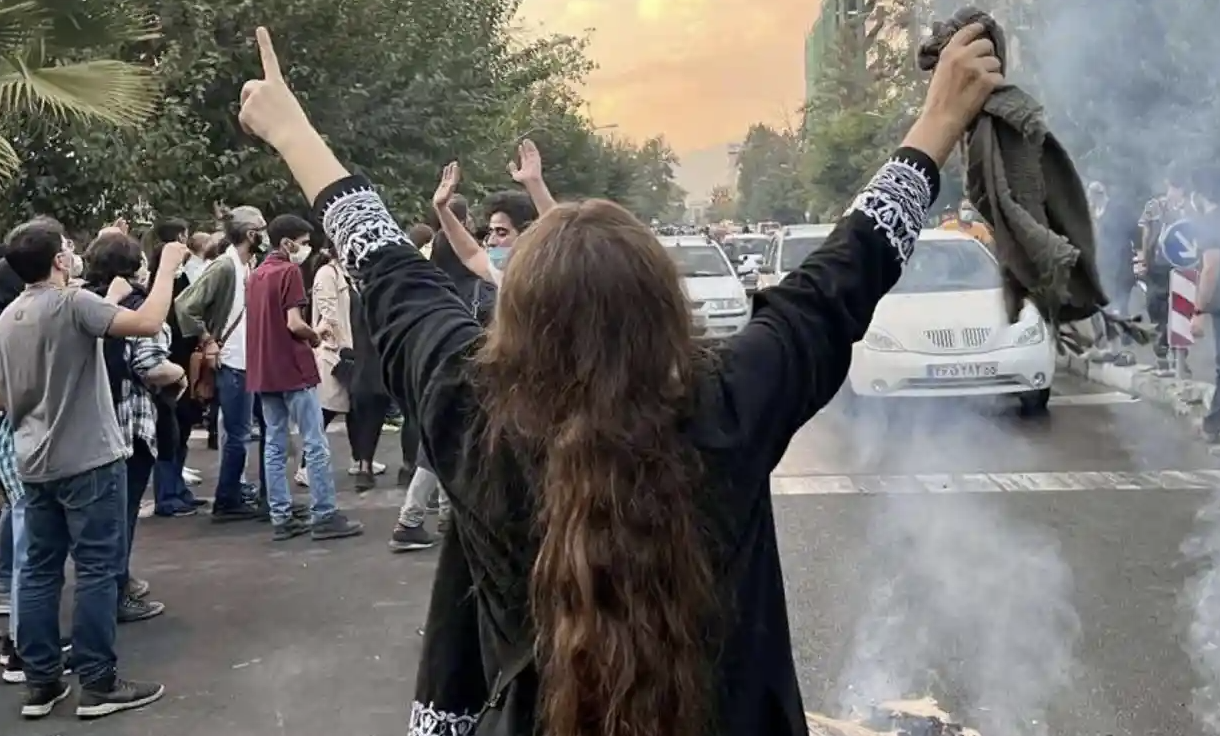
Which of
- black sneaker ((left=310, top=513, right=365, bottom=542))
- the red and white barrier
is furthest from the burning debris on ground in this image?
Result: the red and white barrier

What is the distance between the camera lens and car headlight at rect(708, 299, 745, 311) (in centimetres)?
1575

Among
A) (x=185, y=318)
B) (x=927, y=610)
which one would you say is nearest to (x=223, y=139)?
(x=185, y=318)

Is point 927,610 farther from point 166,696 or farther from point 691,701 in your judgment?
point 691,701

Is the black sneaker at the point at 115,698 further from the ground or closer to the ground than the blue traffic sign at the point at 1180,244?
closer to the ground

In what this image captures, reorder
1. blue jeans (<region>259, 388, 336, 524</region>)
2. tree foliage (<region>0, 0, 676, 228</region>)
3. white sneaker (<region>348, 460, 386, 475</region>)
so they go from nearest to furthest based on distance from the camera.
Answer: blue jeans (<region>259, 388, 336, 524</region>) → white sneaker (<region>348, 460, 386, 475</region>) → tree foliage (<region>0, 0, 676, 228</region>)

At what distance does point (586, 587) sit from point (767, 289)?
527 millimetres

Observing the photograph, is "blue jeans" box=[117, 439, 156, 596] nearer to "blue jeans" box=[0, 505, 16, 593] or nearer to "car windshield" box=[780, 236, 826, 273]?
"blue jeans" box=[0, 505, 16, 593]

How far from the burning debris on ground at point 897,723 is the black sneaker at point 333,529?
3943 millimetres

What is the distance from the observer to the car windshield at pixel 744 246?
30.5 m

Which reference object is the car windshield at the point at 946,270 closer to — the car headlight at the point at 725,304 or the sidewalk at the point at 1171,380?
the sidewalk at the point at 1171,380

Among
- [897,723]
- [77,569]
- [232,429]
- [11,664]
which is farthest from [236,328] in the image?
[897,723]

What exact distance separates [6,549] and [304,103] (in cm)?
940

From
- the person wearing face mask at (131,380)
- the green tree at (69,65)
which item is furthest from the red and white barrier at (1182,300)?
the green tree at (69,65)

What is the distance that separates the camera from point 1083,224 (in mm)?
2215
